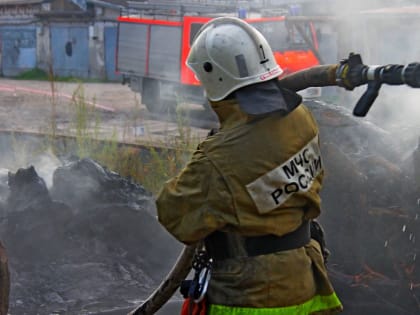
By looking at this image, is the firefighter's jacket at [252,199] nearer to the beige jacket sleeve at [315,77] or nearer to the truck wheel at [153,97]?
the beige jacket sleeve at [315,77]

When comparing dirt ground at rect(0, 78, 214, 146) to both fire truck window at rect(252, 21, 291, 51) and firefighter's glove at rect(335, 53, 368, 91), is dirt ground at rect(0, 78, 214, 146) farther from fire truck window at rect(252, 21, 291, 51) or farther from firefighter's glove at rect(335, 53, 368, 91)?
firefighter's glove at rect(335, 53, 368, 91)

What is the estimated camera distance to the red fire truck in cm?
1429

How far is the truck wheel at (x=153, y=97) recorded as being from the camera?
1727cm

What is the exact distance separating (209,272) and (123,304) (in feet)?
8.41

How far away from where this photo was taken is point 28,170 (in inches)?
214

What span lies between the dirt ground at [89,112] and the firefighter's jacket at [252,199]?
7484mm

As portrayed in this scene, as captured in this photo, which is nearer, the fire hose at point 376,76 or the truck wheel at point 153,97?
the fire hose at point 376,76

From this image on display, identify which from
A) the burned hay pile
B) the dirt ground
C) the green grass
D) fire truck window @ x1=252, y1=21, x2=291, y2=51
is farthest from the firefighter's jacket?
fire truck window @ x1=252, y1=21, x2=291, y2=51

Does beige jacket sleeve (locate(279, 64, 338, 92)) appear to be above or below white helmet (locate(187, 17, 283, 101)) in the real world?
below

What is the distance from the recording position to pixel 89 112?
34.6 ft

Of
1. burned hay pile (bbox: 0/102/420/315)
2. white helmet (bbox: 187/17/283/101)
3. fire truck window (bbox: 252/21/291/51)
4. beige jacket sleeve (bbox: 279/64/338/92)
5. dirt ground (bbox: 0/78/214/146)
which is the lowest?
dirt ground (bbox: 0/78/214/146)

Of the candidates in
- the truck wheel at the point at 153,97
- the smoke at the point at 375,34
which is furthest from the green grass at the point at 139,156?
the truck wheel at the point at 153,97

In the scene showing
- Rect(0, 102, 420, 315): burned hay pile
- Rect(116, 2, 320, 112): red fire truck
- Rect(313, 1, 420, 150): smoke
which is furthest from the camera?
Rect(116, 2, 320, 112): red fire truck

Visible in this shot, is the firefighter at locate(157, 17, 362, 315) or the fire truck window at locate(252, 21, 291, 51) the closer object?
the firefighter at locate(157, 17, 362, 315)
